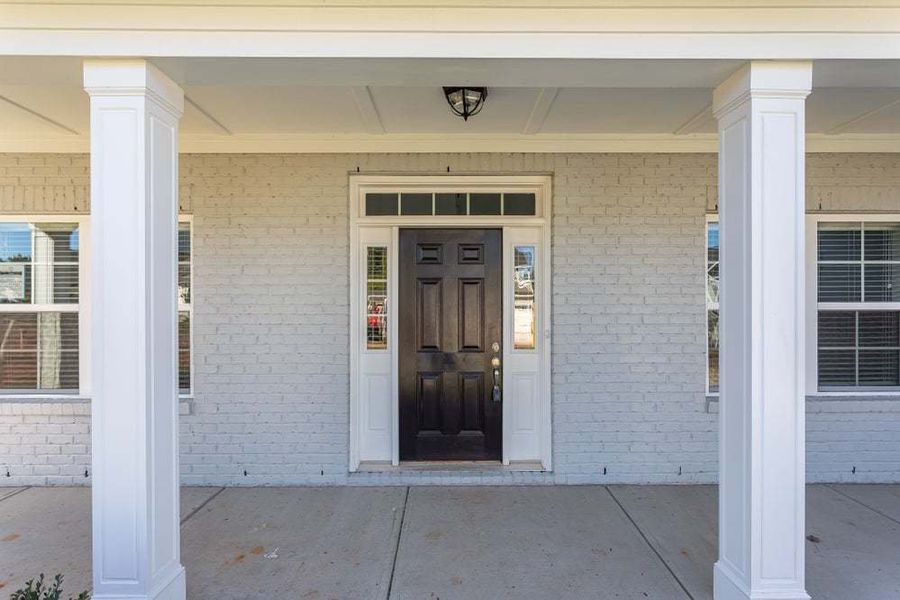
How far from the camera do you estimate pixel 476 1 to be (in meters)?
2.85

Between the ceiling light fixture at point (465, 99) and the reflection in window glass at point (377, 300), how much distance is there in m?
1.61

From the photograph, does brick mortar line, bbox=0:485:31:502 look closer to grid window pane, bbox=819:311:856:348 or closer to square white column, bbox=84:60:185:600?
square white column, bbox=84:60:185:600

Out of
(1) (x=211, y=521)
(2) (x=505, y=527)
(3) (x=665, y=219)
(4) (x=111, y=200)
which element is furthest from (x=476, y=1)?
(1) (x=211, y=521)

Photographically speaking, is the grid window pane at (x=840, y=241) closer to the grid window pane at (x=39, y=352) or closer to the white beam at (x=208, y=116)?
the white beam at (x=208, y=116)

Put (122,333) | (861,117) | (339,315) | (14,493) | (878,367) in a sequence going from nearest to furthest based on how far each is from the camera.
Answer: (122,333) → (861,117) → (14,493) → (339,315) → (878,367)

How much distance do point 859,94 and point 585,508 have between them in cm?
367

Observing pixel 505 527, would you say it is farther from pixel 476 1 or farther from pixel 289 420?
pixel 476 1

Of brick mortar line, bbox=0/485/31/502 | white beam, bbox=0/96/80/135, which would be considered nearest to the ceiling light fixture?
white beam, bbox=0/96/80/135

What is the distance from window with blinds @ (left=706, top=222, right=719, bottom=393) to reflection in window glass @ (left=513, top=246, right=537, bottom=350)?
1.56 meters

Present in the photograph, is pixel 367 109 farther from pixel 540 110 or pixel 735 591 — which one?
pixel 735 591

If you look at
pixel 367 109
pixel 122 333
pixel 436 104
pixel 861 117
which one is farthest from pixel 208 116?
pixel 861 117

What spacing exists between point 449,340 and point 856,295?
12.4ft

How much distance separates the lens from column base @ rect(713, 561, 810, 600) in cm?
285

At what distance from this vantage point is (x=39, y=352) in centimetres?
511
